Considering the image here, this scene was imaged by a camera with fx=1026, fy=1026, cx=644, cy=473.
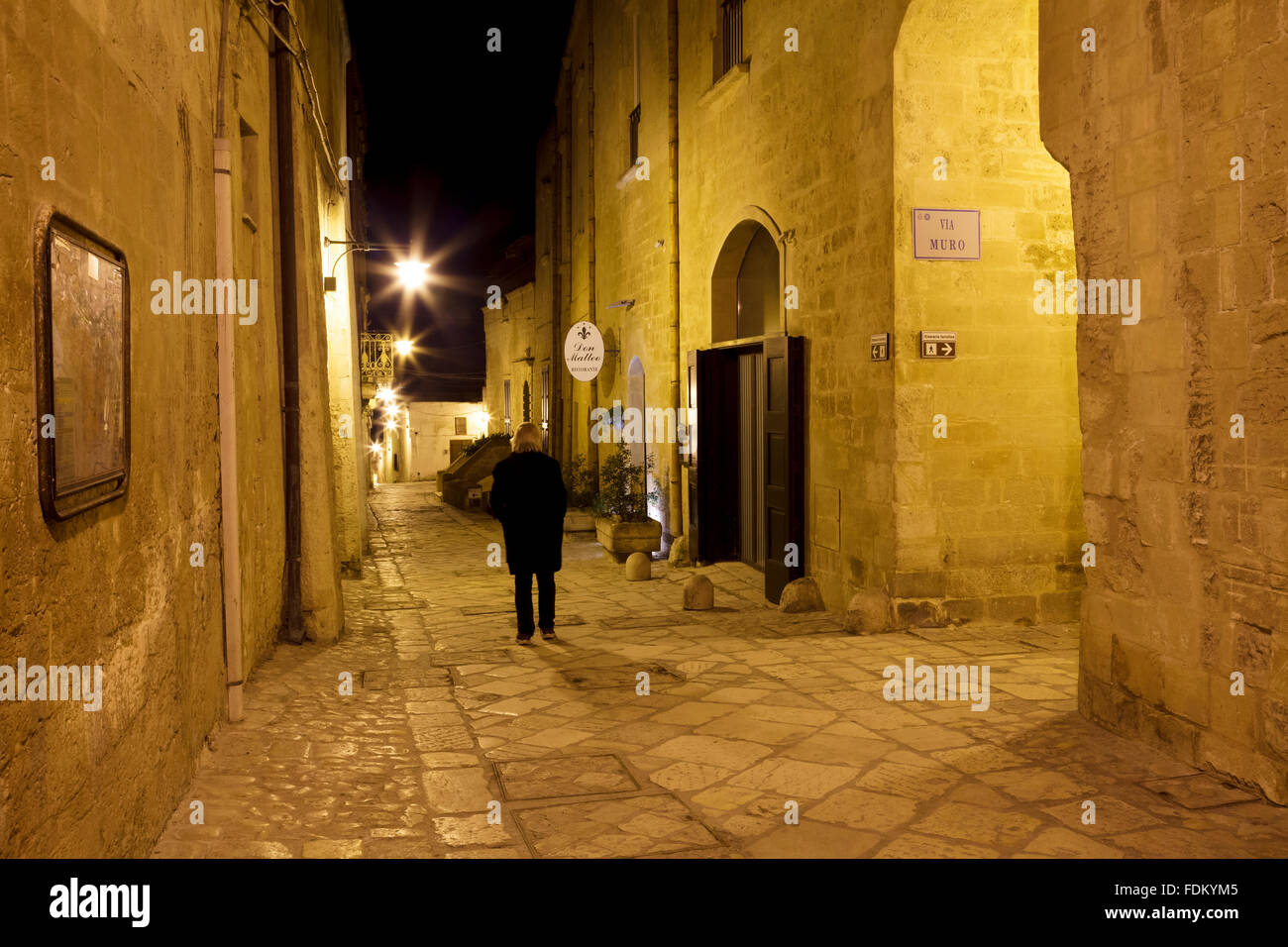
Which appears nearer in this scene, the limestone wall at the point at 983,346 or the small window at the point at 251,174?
the small window at the point at 251,174

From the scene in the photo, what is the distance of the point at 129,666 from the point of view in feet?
10.9

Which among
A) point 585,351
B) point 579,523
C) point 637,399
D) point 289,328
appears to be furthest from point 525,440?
point 579,523

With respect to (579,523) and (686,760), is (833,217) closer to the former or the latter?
(686,760)

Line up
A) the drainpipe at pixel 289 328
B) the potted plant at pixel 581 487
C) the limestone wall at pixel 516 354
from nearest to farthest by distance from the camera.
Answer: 1. the drainpipe at pixel 289 328
2. the potted plant at pixel 581 487
3. the limestone wall at pixel 516 354

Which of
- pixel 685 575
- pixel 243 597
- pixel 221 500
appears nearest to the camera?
pixel 221 500

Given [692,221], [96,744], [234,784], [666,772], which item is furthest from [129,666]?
[692,221]

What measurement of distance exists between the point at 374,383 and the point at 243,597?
542 inches

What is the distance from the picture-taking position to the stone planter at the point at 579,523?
14.6m

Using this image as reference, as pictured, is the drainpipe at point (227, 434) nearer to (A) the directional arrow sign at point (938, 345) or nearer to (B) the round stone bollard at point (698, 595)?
(B) the round stone bollard at point (698, 595)

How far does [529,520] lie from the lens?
7.46 meters

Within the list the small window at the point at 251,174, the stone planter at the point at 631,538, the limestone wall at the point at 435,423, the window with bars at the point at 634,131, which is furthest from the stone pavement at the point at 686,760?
the limestone wall at the point at 435,423

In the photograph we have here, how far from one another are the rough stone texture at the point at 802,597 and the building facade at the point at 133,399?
3.88 meters

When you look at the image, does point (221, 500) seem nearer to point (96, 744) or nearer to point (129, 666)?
point (129, 666)

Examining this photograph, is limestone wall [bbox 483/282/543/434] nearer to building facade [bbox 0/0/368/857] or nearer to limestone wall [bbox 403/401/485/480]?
limestone wall [bbox 403/401/485/480]
